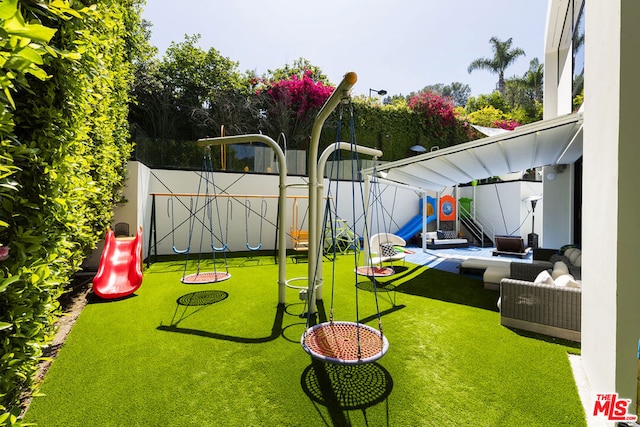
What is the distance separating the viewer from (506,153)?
5828 mm

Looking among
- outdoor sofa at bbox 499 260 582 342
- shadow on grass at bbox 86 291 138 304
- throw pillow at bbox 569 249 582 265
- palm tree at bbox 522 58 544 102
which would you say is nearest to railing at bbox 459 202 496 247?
throw pillow at bbox 569 249 582 265

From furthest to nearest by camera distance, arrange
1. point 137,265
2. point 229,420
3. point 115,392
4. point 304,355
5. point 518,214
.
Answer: point 518,214 < point 137,265 < point 304,355 < point 115,392 < point 229,420

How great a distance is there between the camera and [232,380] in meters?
2.65

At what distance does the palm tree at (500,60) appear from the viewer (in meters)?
27.9

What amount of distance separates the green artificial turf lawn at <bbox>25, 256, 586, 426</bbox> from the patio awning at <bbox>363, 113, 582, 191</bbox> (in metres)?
2.83

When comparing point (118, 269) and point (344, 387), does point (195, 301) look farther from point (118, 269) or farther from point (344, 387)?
point (344, 387)

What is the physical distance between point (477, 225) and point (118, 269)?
46.1 feet

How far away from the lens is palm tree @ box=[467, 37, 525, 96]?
1097 inches

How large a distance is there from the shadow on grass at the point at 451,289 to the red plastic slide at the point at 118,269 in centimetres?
495

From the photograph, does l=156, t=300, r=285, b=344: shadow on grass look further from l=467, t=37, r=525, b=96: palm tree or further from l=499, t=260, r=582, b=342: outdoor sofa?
l=467, t=37, r=525, b=96: palm tree

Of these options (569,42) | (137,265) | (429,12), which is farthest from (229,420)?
(429,12)

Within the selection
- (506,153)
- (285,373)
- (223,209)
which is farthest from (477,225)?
(285,373)

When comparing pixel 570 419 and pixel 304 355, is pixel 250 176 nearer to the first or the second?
pixel 304 355

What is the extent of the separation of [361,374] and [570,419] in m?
1.61
